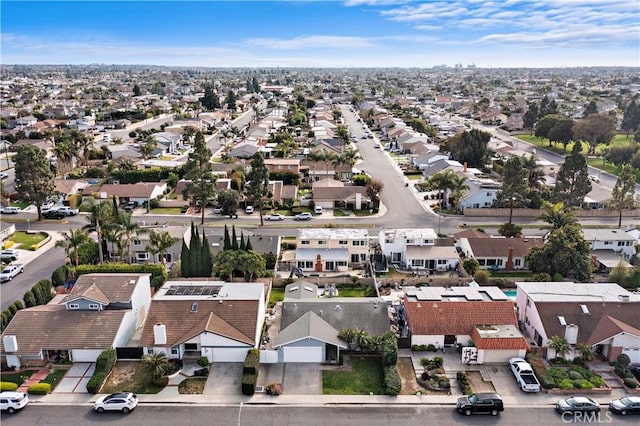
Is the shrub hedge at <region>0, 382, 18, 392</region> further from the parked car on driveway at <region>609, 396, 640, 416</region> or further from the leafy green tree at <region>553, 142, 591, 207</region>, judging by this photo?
the leafy green tree at <region>553, 142, 591, 207</region>

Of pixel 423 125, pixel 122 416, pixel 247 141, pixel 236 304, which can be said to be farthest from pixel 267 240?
pixel 423 125

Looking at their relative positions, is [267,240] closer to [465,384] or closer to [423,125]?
[465,384]

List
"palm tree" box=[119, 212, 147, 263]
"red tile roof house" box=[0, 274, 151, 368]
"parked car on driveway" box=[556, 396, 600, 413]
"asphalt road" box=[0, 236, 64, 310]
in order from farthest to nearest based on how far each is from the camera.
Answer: "palm tree" box=[119, 212, 147, 263] → "asphalt road" box=[0, 236, 64, 310] → "red tile roof house" box=[0, 274, 151, 368] → "parked car on driveway" box=[556, 396, 600, 413]

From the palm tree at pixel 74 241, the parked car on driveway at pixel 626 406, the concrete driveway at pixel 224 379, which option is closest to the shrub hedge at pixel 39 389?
the concrete driveway at pixel 224 379

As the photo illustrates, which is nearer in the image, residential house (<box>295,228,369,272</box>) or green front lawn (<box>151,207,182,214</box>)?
residential house (<box>295,228,369,272</box>)

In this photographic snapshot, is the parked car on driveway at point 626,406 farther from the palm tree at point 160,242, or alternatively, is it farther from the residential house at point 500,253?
the palm tree at point 160,242

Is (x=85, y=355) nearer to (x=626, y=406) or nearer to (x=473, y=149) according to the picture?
(x=626, y=406)

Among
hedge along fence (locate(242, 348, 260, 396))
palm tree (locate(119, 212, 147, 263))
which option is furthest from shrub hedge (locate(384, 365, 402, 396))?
palm tree (locate(119, 212, 147, 263))

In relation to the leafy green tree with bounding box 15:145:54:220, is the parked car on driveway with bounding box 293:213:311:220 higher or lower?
lower
